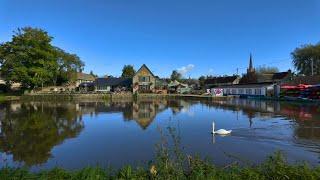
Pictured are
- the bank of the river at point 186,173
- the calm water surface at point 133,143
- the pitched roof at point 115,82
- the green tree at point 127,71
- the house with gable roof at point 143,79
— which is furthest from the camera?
the green tree at point 127,71

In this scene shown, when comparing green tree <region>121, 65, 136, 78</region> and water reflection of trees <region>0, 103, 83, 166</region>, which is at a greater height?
green tree <region>121, 65, 136, 78</region>

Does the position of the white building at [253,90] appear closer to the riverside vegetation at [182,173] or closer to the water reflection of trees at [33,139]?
the water reflection of trees at [33,139]

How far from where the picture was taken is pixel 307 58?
247 ft

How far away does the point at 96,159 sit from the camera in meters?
12.9

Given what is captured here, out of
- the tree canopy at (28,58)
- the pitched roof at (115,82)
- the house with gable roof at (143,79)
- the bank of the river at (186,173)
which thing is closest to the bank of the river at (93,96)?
the tree canopy at (28,58)

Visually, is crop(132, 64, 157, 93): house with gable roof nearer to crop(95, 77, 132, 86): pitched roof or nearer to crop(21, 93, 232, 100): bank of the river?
crop(95, 77, 132, 86): pitched roof

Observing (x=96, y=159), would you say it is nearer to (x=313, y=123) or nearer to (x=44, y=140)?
(x=44, y=140)

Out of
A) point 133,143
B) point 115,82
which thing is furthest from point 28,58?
point 133,143

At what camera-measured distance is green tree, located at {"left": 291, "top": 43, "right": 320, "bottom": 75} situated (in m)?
72.0

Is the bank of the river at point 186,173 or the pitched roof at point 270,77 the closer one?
the bank of the river at point 186,173

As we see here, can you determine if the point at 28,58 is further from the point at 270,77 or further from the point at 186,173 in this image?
the point at 186,173

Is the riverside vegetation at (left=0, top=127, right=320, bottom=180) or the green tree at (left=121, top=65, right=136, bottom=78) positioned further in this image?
the green tree at (left=121, top=65, right=136, bottom=78)

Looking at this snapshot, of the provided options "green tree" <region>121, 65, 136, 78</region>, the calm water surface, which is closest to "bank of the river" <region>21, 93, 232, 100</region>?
"green tree" <region>121, 65, 136, 78</region>

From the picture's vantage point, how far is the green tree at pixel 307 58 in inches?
2833
